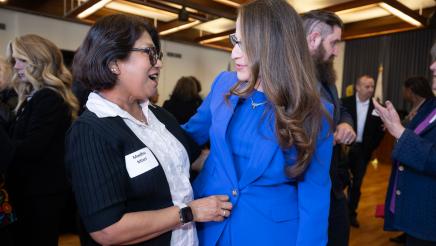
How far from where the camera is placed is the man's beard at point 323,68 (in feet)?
5.66

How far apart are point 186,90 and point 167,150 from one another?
3012 mm

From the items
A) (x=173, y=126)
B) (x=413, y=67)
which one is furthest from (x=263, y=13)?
(x=413, y=67)

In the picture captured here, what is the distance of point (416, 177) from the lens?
1733mm

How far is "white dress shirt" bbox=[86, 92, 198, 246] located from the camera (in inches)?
42.4

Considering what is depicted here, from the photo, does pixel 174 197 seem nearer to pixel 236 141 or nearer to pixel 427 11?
pixel 236 141

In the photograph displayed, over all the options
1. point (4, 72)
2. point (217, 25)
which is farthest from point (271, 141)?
point (217, 25)

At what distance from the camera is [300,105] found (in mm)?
1088

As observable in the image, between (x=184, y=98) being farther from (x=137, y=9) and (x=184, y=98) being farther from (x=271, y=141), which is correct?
(x=137, y=9)

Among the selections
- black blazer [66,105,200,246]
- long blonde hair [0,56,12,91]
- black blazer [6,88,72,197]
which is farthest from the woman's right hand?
long blonde hair [0,56,12,91]

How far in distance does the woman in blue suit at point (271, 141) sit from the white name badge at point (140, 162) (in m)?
0.27

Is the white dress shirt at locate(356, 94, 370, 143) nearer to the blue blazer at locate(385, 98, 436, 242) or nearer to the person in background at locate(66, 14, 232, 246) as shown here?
the blue blazer at locate(385, 98, 436, 242)

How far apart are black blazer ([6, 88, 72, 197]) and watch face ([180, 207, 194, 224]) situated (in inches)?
45.6

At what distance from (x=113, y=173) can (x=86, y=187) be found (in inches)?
3.4

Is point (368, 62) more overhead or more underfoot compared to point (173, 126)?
more overhead
